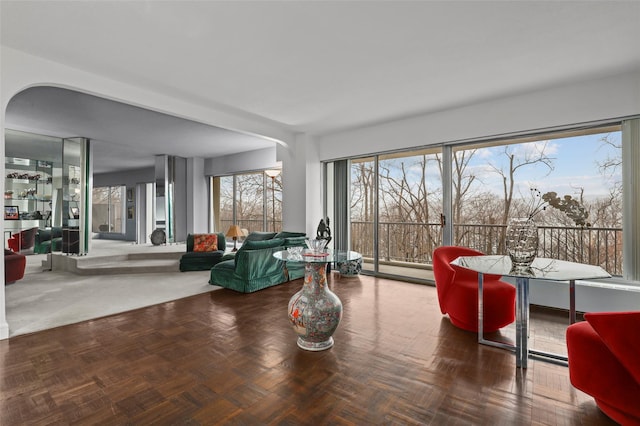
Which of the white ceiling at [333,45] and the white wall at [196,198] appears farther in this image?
the white wall at [196,198]

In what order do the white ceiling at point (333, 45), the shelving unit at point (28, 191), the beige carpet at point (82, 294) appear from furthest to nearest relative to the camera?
the shelving unit at point (28, 191), the beige carpet at point (82, 294), the white ceiling at point (333, 45)

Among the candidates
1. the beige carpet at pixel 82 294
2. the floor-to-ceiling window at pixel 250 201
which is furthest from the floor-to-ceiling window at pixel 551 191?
the beige carpet at pixel 82 294

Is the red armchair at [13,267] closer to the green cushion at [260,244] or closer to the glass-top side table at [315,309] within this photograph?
the green cushion at [260,244]

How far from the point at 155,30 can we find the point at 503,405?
383 centimetres

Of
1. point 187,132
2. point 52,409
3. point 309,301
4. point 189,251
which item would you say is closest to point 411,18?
point 309,301

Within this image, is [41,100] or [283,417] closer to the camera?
[283,417]

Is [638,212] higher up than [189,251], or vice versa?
[638,212]

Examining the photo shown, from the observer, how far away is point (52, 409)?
72.6 inches

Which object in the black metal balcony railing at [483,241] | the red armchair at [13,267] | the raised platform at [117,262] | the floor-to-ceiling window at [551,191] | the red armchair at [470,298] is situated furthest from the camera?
the raised platform at [117,262]

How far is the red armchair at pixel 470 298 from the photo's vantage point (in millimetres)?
2973

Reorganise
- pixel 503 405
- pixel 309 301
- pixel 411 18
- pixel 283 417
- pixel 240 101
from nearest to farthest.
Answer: pixel 283 417 → pixel 503 405 → pixel 411 18 → pixel 309 301 → pixel 240 101

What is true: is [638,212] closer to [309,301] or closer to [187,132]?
[309,301]

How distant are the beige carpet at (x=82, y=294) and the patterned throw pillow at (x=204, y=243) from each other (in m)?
0.59

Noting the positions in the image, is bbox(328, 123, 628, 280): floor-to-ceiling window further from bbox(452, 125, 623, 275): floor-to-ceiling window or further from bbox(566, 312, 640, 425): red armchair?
bbox(566, 312, 640, 425): red armchair
